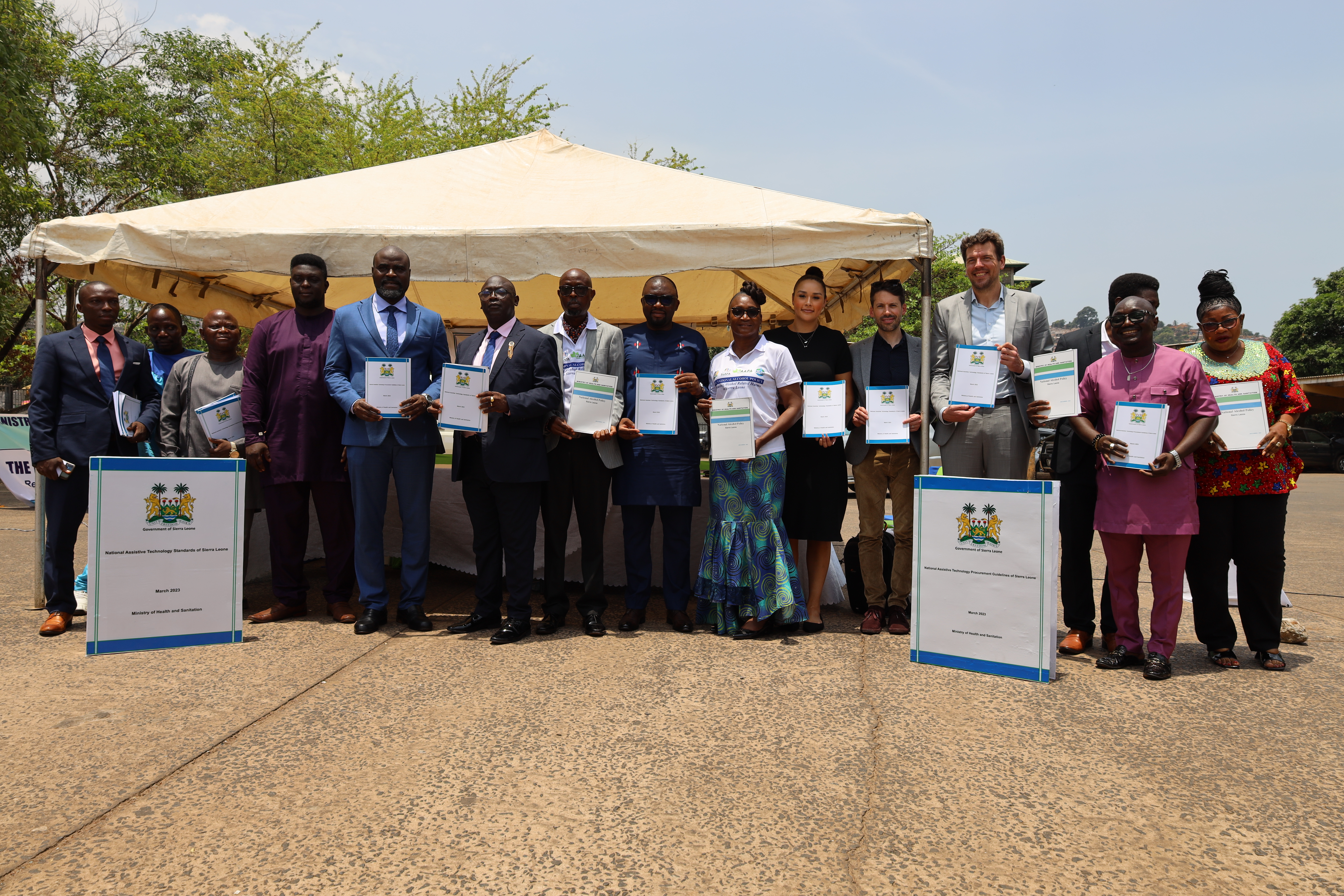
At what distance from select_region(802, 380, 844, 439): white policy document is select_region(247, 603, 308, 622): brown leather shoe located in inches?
125

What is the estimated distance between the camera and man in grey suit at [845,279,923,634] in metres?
4.99

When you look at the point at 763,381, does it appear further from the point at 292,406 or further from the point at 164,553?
the point at 164,553

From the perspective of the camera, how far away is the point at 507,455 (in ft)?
15.4

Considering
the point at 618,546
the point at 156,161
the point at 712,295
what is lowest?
the point at 618,546

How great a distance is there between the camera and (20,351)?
2295cm

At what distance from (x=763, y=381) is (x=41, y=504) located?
467 cm

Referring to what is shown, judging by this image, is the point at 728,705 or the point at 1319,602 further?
the point at 1319,602

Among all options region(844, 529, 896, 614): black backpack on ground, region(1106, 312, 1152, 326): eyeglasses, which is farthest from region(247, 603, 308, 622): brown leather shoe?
region(1106, 312, 1152, 326): eyeglasses

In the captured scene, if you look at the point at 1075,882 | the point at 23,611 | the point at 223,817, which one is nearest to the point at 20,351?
the point at 23,611

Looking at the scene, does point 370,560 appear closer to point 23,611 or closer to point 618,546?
Answer: point 618,546

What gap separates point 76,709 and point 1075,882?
398cm

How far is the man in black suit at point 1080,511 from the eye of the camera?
4562 mm

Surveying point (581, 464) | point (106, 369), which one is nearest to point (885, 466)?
point (581, 464)

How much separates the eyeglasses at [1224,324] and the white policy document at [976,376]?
1.14 meters
